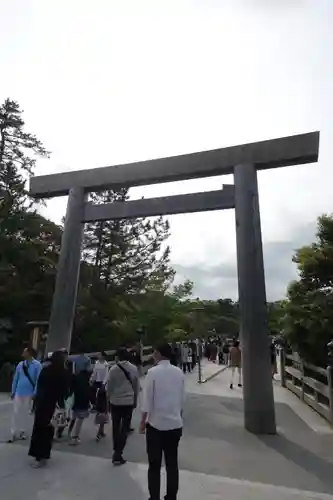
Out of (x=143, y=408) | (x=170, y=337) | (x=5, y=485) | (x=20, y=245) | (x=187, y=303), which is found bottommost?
(x=5, y=485)

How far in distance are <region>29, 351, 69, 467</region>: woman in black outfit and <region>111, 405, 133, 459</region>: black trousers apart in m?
0.84

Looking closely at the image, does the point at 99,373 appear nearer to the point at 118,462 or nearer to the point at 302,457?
the point at 118,462

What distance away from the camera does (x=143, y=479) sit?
5.47 m

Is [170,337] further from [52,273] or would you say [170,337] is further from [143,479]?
[143,479]

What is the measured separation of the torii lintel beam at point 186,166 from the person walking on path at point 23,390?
4.89 metres

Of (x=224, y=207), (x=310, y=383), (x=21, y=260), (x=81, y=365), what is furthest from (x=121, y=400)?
(x=21, y=260)

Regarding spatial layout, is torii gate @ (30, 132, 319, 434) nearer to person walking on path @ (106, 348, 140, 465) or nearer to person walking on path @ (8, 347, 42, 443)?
person walking on path @ (8, 347, 42, 443)

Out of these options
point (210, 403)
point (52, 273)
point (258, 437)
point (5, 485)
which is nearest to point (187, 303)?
point (52, 273)

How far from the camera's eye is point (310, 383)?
1162 centimetres

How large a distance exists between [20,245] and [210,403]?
9.82m

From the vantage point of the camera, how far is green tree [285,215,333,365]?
34.1 ft

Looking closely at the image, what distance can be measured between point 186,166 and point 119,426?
19.6 ft

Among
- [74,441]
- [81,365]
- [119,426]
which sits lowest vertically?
[74,441]

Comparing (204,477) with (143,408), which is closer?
(143,408)
